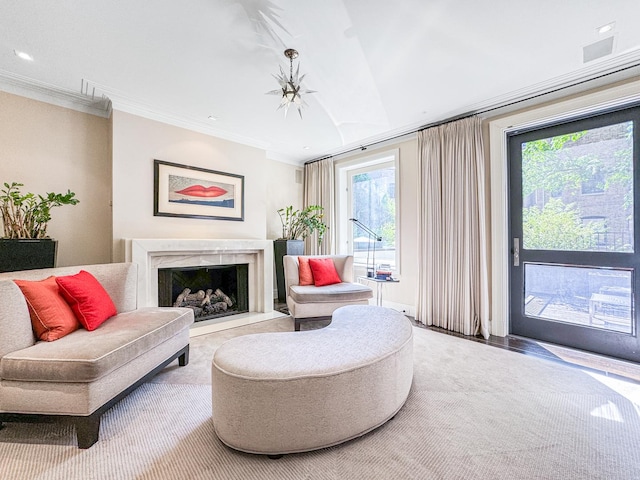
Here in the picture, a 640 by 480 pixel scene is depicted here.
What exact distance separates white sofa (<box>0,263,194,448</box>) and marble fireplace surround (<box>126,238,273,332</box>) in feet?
4.18

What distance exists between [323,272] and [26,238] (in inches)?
A: 114

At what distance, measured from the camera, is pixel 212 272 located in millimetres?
4141

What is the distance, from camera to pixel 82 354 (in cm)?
151

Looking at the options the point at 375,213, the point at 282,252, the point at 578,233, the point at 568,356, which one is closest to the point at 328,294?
the point at 282,252

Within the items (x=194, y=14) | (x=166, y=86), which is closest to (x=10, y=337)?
(x=194, y=14)

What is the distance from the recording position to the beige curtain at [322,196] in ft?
16.6

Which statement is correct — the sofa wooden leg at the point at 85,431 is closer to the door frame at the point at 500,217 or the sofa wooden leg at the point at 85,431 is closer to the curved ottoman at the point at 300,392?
the curved ottoman at the point at 300,392

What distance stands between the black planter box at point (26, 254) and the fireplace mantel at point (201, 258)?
62 centimetres

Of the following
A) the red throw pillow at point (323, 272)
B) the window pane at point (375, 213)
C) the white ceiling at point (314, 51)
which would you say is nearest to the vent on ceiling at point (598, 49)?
the white ceiling at point (314, 51)

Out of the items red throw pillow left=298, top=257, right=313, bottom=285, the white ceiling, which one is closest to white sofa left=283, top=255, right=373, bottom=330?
red throw pillow left=298, top=257, right=313, bottom=285

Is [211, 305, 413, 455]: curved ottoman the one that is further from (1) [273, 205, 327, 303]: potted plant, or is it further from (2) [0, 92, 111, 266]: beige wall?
(1) [273, 205, 327, 303]: potted plant

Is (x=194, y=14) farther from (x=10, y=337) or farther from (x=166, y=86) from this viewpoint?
(x=10, y=337)

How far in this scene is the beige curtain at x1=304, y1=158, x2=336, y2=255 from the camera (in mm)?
5070

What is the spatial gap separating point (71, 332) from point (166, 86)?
240 centimetres
